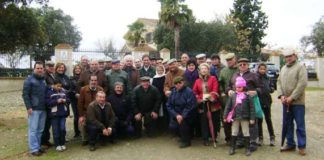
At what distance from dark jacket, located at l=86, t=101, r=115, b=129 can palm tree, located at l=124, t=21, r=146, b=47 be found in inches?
1573

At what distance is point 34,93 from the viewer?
827 centimetres

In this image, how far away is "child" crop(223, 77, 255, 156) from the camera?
760cm

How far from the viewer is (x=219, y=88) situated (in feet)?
27.7

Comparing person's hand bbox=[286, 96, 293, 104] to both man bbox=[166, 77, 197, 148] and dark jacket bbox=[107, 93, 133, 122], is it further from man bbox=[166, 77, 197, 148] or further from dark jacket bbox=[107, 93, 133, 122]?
dark jacket bbox=[107, 93, 133, 122]

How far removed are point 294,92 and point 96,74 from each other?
14.2 ft

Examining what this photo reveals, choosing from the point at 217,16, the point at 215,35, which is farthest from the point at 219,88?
the point at 217,16

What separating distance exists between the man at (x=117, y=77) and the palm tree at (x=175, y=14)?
86.0 feet

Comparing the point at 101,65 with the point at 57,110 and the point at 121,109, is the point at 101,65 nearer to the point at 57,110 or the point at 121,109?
the point at 121,109

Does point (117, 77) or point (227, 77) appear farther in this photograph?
point (117, 77)

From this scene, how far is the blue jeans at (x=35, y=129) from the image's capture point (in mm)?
8273

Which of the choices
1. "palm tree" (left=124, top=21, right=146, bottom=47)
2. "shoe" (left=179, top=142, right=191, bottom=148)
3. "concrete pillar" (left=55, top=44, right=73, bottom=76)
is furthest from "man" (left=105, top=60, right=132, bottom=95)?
"palm tree" (left=124, top=21, right=146, bottom=47)

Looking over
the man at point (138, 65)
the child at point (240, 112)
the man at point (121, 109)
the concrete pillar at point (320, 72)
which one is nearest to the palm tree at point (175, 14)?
the concrete pillar at point (320, 72)

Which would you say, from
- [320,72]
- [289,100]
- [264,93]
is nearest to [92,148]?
[264,93]

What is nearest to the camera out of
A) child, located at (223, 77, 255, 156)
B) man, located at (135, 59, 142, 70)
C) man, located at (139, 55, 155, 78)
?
child, located at (223, 77, 255, 156)
